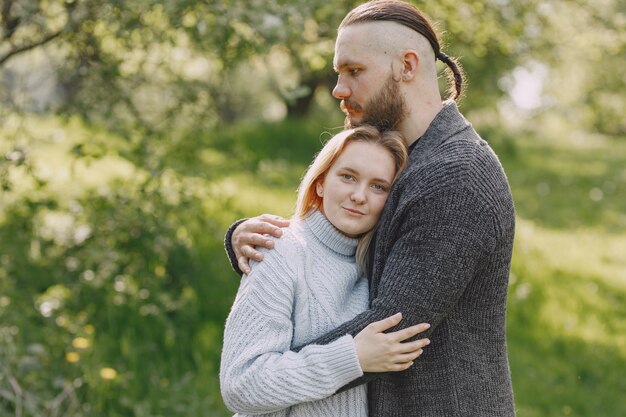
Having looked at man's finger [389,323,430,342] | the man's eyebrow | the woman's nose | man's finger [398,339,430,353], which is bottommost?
man's finger [398,339,430,353]

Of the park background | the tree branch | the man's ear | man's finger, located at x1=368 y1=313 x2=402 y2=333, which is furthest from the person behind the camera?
the tree branch

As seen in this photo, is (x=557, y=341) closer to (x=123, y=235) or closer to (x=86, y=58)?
(x=123, y=235)

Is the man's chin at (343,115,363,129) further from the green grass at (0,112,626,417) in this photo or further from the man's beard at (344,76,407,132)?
the green grass at (0,112,626,417)

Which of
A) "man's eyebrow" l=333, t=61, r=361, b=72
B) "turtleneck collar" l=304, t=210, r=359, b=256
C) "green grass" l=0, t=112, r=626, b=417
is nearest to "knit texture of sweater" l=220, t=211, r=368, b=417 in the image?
"turtleneck collar" l=304, t=210, r=359, b=256

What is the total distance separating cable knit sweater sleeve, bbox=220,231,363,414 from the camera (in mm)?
2244

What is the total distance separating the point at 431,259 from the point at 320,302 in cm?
36

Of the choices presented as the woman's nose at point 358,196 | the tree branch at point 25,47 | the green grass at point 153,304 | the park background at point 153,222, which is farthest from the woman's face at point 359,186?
the tree branch at point 25,47

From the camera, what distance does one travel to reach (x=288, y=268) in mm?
2383

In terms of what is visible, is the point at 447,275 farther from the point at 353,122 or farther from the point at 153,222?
the point at 153,222

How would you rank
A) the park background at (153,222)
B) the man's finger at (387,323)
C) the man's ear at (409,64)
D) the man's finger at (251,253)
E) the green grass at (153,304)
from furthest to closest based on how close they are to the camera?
the green grass at (153,304)
the park background at (153,222)
the man's ear at (409,64)
the man's finger at (251,253)
the man's finger at (387,323)

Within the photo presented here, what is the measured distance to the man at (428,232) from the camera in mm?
2258

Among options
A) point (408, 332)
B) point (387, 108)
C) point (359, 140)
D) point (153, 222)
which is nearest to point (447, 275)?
point (408, 332)

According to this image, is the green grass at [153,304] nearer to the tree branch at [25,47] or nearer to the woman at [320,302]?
the tree branch at [25,47]

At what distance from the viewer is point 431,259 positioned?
224cm
